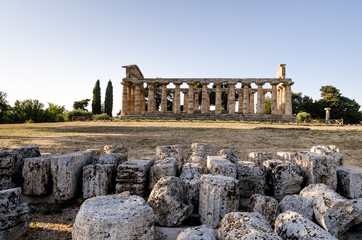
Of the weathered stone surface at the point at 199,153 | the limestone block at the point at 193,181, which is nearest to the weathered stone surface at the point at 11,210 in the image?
the limestone block at the point at 193,181

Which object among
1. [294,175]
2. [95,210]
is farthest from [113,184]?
[294,175]

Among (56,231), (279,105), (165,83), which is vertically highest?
(165,83)

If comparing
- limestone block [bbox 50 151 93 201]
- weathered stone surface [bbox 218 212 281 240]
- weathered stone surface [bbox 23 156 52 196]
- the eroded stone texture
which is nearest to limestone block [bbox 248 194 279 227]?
weathered stone surface [bbox 218 212 281 240]

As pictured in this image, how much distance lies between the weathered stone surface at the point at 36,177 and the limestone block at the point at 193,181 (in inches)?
114

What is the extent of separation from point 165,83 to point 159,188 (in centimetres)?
3462

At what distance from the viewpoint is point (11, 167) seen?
4684 millimetres

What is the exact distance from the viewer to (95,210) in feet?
8.38

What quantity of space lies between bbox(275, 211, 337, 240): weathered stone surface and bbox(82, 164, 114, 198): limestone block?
3.36 meters

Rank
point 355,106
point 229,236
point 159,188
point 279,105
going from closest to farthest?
point 229,236 < point 159,188 < point 279,105 < point 355,106

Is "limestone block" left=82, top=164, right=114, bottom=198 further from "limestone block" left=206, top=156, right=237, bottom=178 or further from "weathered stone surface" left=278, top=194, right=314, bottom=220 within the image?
"weathered stone surface" left=278, top=194, right=314, bottom=220

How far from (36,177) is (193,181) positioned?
10.8 ft

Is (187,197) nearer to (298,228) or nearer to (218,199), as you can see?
→ (218,199)

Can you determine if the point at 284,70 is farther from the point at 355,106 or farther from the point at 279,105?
the point at 355,106

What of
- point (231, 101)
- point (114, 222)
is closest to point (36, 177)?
point (114, 222)
